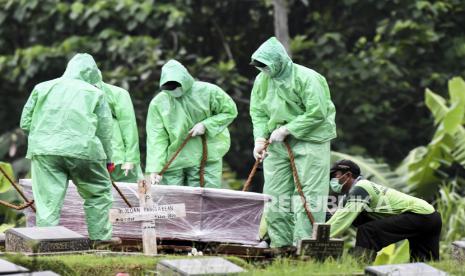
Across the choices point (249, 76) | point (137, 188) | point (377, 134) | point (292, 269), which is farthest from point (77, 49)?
point (292, 269)

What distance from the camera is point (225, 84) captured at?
19156 millimetres

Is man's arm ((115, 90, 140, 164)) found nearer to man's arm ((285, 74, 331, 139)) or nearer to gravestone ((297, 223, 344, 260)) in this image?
man's arm ((285, 74, 331, 139))

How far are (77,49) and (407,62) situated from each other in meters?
5.11

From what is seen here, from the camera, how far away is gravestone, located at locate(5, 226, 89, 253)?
31.2ft

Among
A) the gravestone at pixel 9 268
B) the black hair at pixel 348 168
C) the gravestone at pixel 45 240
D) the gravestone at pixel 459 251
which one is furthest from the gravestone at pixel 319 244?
the gravestone at pixel 9 268

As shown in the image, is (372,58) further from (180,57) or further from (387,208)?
(387,208)

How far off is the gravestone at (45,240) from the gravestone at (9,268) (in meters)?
0.89

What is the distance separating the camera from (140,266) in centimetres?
927

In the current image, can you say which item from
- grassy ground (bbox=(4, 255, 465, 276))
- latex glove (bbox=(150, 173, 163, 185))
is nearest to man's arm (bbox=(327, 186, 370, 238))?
grassy ground (bbox=(4, 255, 465, 276))

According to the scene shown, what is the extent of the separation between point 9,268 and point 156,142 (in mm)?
4233

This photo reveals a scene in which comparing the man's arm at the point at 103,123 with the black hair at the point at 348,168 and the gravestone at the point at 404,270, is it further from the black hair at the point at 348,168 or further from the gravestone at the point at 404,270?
the gravestone at the point at 404,270

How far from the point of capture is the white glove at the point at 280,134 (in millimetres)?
11164

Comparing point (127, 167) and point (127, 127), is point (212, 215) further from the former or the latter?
point (127, 127)

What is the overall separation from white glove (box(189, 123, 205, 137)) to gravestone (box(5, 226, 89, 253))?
8.32 ft
